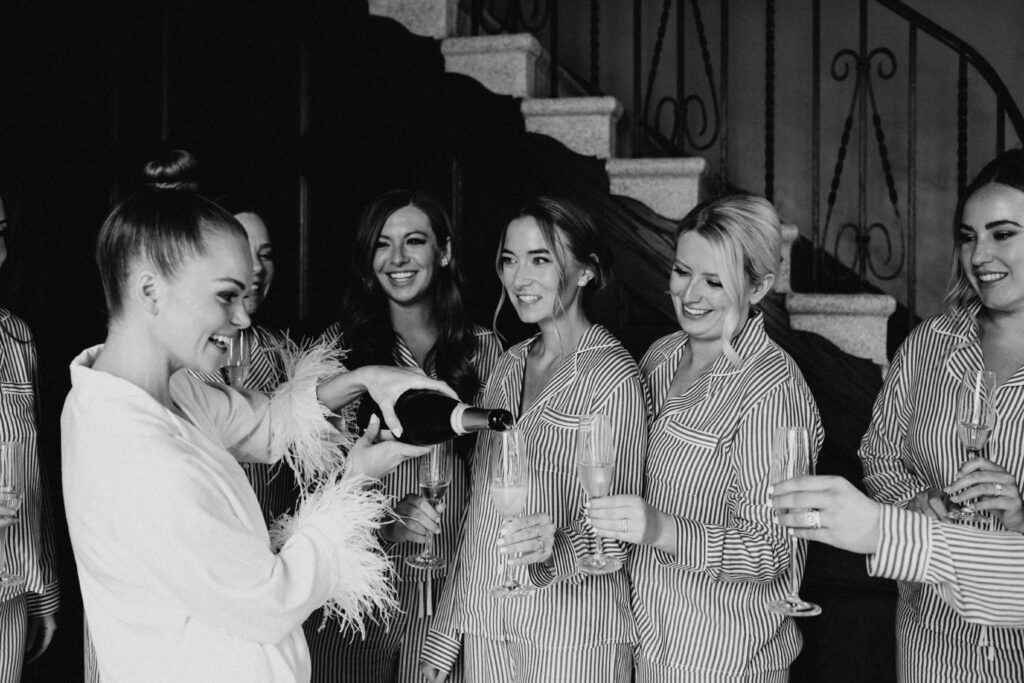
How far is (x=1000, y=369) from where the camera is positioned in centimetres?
229

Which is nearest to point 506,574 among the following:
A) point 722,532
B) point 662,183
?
point 722,532

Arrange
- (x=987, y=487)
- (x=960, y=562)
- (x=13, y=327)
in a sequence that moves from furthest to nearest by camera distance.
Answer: (x=13, y=327)
(x=987, y=487)
(x=960, y=562)

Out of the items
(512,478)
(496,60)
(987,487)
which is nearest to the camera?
(987,487)

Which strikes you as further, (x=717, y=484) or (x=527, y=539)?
(x=717, y=484)

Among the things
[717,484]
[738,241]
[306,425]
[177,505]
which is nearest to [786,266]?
[738,241]

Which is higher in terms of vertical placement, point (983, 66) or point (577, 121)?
point (983, 66)

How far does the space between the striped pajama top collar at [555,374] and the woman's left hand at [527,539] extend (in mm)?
375

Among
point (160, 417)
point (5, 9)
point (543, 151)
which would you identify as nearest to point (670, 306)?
point (543, 151)

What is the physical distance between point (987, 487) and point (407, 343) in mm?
→ 1566

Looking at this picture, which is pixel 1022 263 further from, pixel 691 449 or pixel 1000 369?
pixel 691 449

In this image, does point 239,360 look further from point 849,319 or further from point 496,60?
point 849,319

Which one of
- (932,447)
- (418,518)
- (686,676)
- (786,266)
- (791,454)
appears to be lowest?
(686,676)

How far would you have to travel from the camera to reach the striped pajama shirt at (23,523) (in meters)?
2.53

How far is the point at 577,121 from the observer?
3881mm
